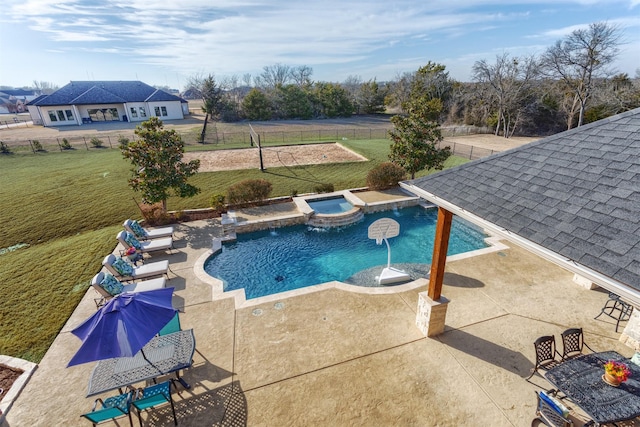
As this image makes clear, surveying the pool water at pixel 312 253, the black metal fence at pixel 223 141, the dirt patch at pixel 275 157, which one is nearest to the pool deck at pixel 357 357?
the pool water at pixel 312 253

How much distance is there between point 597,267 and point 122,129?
48557 millimetres

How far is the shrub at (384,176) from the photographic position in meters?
16.5

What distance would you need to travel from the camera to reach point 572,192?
164 inches

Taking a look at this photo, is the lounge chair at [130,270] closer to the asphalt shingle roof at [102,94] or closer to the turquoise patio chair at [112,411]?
the turquoise patio chair at [112,411]

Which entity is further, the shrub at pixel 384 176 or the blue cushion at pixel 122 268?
the shrub at pixel 384 176

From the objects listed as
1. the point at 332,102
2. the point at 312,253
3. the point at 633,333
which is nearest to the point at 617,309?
the point at 633,333

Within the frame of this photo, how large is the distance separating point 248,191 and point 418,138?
9.24 metres

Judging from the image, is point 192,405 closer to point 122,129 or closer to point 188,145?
point 188,145

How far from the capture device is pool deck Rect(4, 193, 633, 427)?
16.8 ft

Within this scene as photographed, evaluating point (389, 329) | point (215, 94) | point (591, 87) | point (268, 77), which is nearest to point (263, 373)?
point (389, 329)

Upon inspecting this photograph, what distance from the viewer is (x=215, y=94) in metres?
51.6

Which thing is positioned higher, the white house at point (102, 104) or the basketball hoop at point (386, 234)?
the white house at point (102, 104)

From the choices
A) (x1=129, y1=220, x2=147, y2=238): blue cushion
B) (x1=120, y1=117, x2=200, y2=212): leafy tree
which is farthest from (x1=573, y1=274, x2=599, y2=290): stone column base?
(x1=120, y1=117, x2=200, y2=212): leafy tree

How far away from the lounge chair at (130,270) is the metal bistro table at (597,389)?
9565mm
